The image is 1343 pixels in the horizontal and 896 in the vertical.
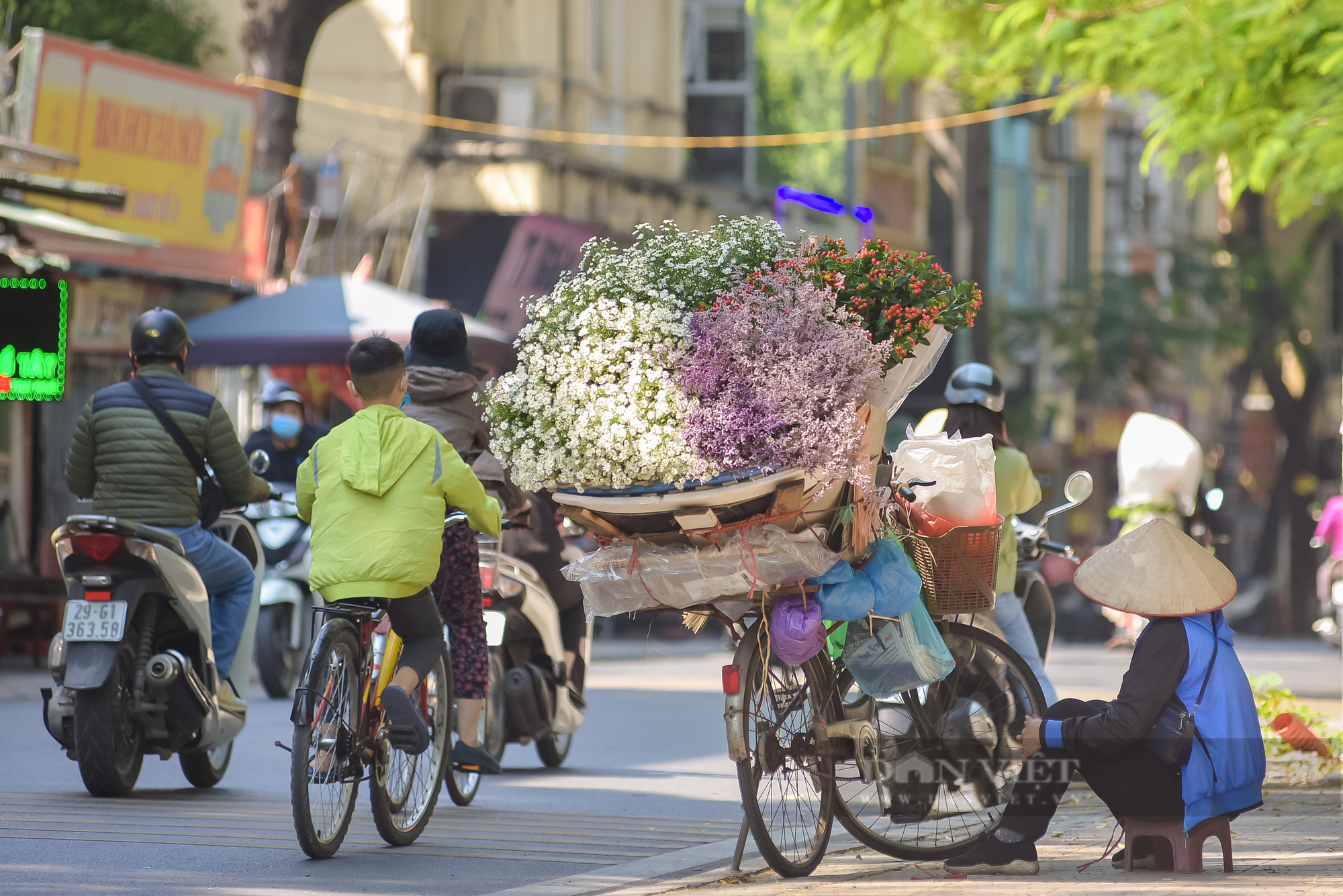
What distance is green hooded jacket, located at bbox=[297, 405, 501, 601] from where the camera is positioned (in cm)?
636

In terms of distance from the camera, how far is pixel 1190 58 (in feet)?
31.9

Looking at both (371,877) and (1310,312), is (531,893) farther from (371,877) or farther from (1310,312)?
(1310,312)

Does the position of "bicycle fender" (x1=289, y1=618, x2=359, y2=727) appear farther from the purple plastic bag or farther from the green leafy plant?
the green leafy plant

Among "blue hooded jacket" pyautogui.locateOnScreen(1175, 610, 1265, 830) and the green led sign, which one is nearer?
"blue hooded jacket" pyautogui.locateOnScreen(1175, 610, 1265, 830)

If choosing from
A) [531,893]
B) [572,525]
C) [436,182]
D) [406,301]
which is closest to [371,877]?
[531,893]

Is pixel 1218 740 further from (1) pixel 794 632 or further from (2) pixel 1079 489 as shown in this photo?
(2) pixel 1079 489

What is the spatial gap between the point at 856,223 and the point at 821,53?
78.3 feet

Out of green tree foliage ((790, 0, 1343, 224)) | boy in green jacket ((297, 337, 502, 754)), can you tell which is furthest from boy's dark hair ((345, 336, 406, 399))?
green tree foliage ((790, 0, 1343, 224))

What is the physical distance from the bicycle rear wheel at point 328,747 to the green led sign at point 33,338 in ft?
13.3

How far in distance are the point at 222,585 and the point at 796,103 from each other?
28.3m

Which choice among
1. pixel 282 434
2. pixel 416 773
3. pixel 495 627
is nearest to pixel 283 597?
pixel 282 434

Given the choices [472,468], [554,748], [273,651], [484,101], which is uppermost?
[484,101]

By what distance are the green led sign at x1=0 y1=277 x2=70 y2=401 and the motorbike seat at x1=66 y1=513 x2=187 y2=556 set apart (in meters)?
2.53

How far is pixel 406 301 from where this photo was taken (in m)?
16.5
